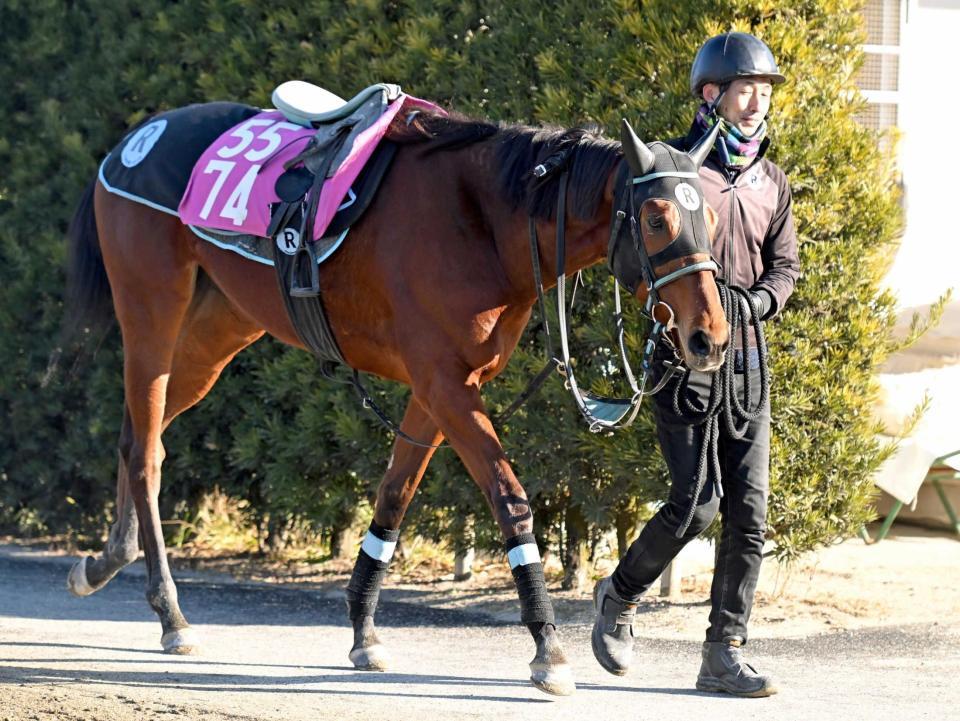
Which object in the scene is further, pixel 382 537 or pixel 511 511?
pixel 382 537

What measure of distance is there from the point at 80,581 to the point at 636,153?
337cm

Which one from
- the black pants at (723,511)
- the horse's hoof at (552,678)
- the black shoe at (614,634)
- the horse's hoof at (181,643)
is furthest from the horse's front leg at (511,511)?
the horse's hoof at (181,643)

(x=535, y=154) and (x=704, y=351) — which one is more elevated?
(x=535, y=154)

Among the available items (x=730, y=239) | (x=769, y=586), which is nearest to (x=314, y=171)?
(x=730, y=239)

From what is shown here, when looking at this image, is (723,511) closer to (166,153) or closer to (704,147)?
(704,147)

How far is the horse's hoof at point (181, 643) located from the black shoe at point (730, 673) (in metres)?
2.04

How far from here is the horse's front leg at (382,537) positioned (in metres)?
5.52

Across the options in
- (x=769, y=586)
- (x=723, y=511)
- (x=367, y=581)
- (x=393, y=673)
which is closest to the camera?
(x=723, y=511)

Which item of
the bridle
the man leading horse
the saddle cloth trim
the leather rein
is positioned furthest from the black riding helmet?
the saddle cloth trim

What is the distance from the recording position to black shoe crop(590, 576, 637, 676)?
201 inches

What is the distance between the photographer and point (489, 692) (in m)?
5.14

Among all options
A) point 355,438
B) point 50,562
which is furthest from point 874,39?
Result: point 50,562

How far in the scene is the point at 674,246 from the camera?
14.5ft

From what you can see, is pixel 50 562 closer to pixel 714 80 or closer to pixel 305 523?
pixel 305 523
